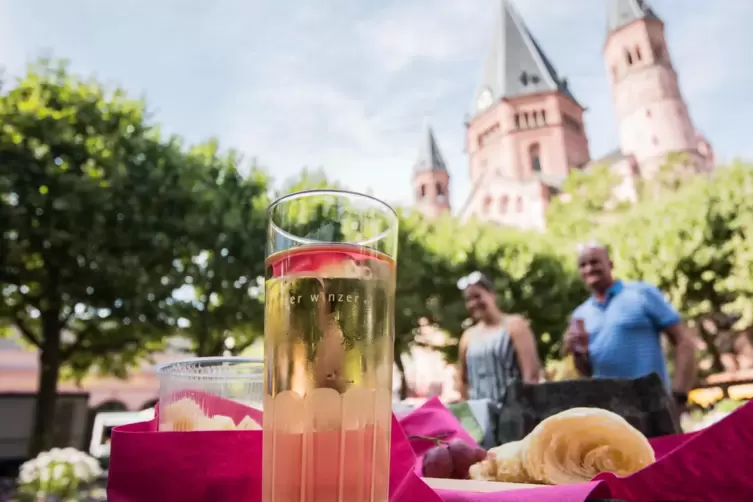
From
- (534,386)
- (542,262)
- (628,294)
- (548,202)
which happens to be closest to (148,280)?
(628,294)

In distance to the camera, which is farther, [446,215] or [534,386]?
[446,215]

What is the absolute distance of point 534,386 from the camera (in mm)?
1525

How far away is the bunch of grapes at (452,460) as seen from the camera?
99cm

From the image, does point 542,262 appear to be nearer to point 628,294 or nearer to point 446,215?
point 446,215

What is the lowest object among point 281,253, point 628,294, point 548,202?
point 281,253

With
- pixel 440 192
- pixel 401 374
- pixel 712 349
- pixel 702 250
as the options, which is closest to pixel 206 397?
pixel 401 374

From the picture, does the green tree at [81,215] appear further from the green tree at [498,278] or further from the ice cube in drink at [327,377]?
the ice cube in drink at [327,377]

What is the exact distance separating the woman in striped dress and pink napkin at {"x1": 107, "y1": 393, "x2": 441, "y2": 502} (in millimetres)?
2467

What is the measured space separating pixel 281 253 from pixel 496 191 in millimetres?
50138

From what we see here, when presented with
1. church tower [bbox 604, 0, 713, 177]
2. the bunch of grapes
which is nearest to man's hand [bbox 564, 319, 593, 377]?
the bunch of grapes

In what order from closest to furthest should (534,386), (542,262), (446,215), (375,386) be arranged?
1. (375,386)
2. (534,386)
3. (542,262)
4. (446,215)

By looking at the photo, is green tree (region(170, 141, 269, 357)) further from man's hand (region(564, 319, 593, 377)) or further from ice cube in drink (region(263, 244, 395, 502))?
ice cube in drink (region(263, 244, 395, 502))

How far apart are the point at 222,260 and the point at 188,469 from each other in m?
12.0

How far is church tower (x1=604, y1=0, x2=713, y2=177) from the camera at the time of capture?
50500 millimetres
